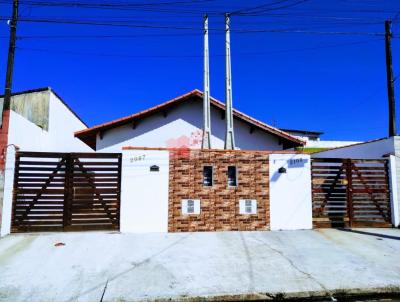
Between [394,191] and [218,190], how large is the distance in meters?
6.31

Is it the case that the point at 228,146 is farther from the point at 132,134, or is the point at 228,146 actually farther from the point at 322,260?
the point at 322,260

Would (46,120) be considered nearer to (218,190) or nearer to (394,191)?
(218,190)

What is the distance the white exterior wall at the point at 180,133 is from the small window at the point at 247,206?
4.75m

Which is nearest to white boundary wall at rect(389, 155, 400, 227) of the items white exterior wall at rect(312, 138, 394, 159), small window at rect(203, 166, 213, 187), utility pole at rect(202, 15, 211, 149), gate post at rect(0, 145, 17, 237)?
white exterior wall at rect(312, 138, 394, 159)

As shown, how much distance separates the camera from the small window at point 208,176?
10977 mm

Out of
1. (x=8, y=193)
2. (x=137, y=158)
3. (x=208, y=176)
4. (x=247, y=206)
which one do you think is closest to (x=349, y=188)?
(x=247, y=206)

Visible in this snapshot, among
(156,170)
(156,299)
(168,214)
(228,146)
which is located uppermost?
(228,146)

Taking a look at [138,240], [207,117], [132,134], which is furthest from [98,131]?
[138,240]

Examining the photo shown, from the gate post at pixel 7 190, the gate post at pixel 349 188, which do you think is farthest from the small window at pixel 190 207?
the gate post at pixel 349 188

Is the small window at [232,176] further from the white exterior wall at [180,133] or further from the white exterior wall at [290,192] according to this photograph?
the white exterior wall at [180,133]

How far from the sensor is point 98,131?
48.6 feet

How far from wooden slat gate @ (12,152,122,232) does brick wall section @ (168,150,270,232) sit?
1.86m

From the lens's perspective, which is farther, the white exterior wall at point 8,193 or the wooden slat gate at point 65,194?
the wooden slat gate at point 65,194

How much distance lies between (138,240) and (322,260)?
4.87 m
